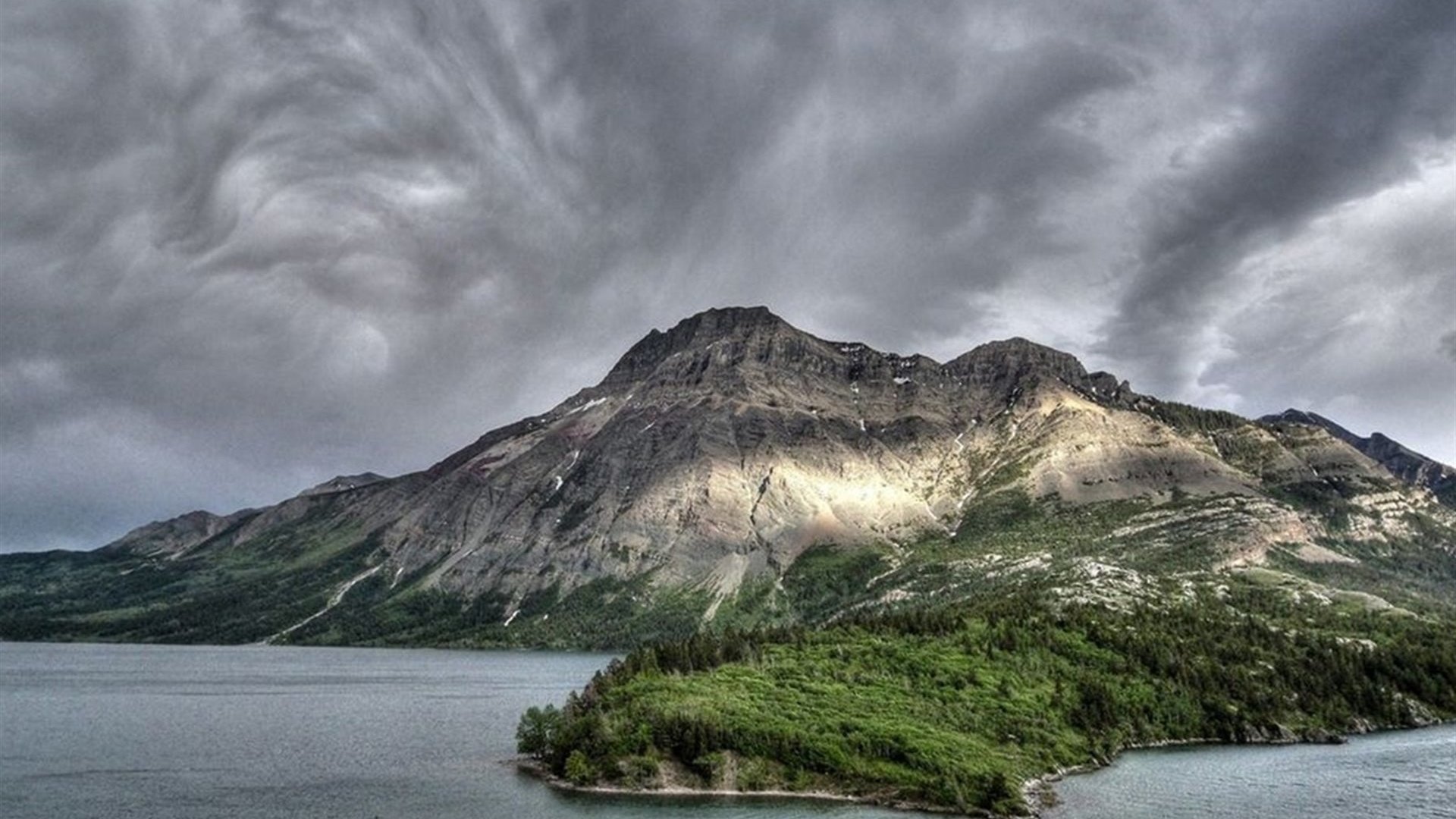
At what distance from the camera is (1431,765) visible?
134375 millimetres

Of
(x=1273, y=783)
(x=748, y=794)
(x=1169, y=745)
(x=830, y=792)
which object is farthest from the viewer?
(x=1169, y=745)

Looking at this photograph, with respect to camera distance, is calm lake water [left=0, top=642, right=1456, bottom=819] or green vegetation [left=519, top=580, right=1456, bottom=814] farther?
green vegetation [left=519, top=580, right=1456, bottom=814]

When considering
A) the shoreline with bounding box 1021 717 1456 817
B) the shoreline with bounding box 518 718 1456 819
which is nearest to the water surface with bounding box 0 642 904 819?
the shoreline with bounding box 518 718 1456 819

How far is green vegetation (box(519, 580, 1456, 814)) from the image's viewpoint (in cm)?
11794

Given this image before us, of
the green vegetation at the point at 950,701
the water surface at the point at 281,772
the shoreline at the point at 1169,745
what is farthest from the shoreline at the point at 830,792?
the water surface at the point at 281,772

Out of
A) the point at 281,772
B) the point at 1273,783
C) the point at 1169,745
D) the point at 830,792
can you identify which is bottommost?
the point at 1273,783

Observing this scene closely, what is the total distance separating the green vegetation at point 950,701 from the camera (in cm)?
11794

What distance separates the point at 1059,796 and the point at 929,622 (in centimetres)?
7002

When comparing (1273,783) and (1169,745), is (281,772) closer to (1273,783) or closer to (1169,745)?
(1273,783)

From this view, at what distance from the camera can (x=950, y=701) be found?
14275cm

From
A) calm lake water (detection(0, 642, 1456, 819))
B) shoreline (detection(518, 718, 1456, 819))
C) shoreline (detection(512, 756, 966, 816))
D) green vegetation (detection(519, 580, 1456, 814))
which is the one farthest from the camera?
green vegetation (detection(519, 580, 1456, 814))

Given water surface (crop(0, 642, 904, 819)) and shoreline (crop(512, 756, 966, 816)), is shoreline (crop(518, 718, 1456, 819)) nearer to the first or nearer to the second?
shoreline (crop(512, 756, 966, 816))

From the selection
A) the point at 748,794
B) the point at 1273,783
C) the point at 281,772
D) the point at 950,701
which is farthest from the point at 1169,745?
the point at 281,772

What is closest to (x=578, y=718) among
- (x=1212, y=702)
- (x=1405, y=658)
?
(x=1212, y=702)
